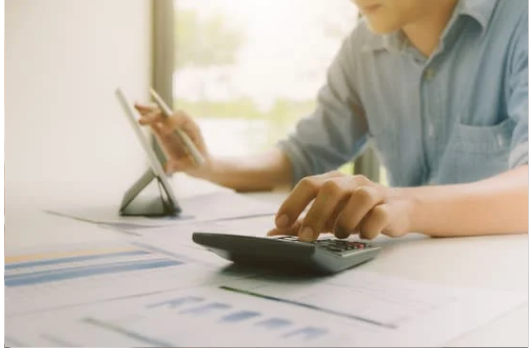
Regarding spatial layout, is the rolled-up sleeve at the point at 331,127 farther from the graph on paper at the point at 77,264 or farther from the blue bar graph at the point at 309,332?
the blue bar graph at the point at 309,332

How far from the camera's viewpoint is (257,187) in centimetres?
129

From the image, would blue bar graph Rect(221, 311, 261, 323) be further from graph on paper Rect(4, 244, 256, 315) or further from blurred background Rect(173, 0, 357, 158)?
blurred background Rect(173, 0, 357, 158)

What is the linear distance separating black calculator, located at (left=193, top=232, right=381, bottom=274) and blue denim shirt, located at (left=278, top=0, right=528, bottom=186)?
1.30 feet

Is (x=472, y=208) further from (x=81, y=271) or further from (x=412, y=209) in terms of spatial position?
(x=81, y=271)

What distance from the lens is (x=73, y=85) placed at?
184cm

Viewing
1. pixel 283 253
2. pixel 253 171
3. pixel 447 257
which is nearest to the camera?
pixel 283 253

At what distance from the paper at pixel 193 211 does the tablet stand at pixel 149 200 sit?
0.02 m

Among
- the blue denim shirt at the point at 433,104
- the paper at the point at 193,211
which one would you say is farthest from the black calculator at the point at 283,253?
the blue denim shirt at the point at 433,104

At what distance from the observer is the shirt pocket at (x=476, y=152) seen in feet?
3.46

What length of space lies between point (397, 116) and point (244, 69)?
1068mm

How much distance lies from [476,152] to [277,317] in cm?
80

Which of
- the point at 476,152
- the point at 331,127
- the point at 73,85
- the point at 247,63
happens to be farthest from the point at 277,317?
the point at 247,63

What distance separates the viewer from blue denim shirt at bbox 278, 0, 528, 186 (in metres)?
1.04

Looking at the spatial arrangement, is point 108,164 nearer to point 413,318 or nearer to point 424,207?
point 424,207
